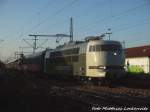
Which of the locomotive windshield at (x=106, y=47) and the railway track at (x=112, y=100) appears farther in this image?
the locomotive windshield at (x=106, y=47)

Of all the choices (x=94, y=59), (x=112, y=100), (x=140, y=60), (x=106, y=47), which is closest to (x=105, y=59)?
(x=94, y=59)

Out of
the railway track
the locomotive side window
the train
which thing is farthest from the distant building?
the railway track

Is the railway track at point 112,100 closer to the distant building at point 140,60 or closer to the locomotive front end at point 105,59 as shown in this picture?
the locomotive front end at point 105,59

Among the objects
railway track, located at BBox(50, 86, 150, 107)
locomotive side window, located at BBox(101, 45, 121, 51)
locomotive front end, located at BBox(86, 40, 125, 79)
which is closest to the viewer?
railway track, located at BBox(50, 86, 150, 107)

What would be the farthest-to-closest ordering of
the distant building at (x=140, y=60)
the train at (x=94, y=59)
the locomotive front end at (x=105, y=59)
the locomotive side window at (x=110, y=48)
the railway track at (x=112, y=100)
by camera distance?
1. the distant building at (x=140, y=60)
2. the locomotive side window at (x=110, y=48)
3. the train at (x=94, y=59)
4. the locomotive front end at (x=105, y=59)
5. the railway track at (x=112, y=100)

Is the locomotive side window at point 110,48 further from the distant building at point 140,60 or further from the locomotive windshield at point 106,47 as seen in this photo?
the distant building at point 140,60

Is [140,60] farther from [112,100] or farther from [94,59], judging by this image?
[112,100]

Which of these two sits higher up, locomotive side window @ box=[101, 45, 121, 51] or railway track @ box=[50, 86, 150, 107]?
locomotive side window @ box=[101, 45, 121, 51]

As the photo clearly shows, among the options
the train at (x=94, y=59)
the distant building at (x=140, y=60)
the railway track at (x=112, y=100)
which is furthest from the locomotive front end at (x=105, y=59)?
the distant building at (x=140, y=60)

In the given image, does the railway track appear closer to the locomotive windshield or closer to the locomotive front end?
the locomotive front end

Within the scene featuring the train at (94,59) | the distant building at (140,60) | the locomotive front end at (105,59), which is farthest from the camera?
the distant building at (140,60)

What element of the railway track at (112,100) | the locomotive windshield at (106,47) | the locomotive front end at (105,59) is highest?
the locomotive windshield at (106,47)

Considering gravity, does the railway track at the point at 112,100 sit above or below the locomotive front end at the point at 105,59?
below

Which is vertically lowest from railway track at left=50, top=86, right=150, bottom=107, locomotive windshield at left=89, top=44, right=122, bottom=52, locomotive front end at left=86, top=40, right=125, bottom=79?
railway track at left=50, top=86, right=150, bottom=107
